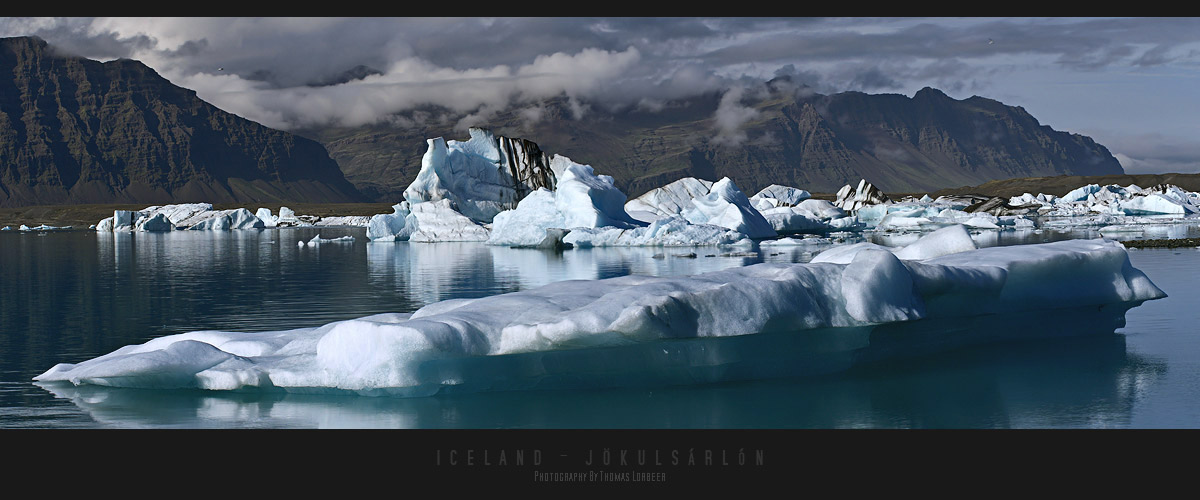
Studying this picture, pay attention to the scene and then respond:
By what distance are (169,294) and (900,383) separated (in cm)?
1632

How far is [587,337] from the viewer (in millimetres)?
8258

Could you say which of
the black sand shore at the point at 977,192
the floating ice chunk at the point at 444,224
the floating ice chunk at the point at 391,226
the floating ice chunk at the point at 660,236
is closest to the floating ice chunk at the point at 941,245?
the floating ice chunk at the point at 660,236

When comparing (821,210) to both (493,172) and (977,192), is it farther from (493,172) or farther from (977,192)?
(977,192)

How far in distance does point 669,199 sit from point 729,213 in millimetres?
13525

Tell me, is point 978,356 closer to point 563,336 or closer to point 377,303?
point 563,336

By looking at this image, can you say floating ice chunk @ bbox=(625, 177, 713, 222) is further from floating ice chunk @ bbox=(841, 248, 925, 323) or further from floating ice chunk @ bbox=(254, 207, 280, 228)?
floating ice chunk @ bbox=(254, 207, 280, 228)

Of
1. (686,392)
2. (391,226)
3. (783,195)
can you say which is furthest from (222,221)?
(686,392)

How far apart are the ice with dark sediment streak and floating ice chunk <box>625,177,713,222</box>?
4220cm

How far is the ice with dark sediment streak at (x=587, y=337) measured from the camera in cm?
828

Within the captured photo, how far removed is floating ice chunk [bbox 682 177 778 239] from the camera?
40.7m

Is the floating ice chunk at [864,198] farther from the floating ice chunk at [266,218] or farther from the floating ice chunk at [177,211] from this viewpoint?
the floating ice chunk at [177,211]

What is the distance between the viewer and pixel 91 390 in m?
9.21

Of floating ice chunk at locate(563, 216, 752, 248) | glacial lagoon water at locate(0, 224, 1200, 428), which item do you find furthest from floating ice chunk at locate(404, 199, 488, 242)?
glacial lagoon water at locate(0, 224, 1200, 428)
